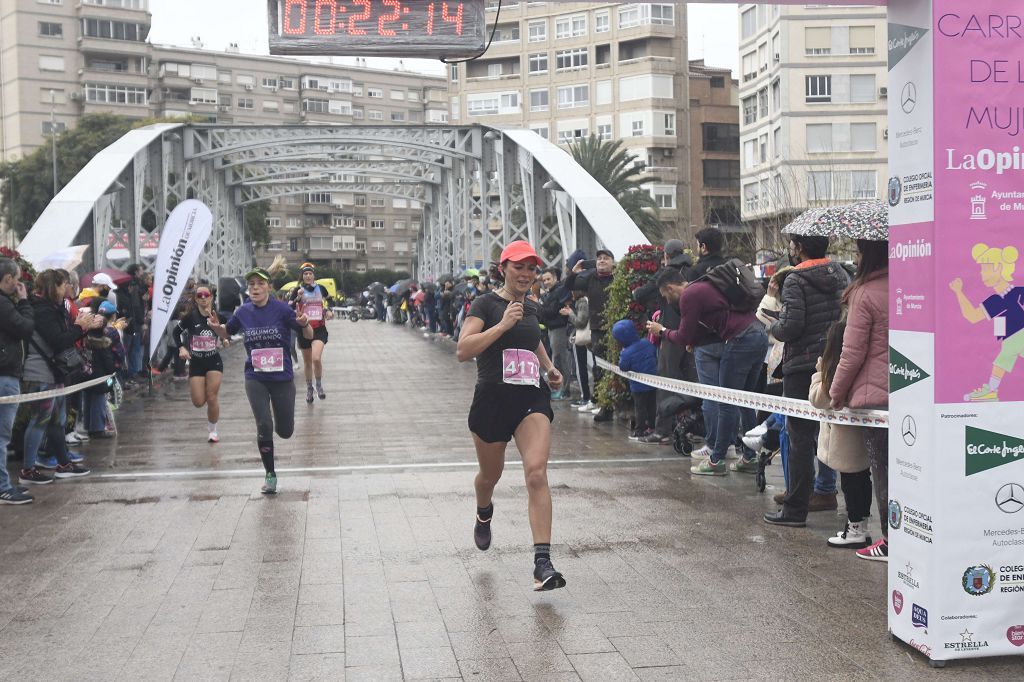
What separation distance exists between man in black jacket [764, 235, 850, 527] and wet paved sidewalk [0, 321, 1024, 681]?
22 centimetres

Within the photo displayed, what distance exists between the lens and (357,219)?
12069 cm

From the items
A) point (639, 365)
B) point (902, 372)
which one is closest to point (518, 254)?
point (902, 372)

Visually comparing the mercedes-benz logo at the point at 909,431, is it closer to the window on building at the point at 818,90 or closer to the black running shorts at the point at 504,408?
the black running shorts at the point at 504,408

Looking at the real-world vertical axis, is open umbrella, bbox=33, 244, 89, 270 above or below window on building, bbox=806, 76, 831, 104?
below

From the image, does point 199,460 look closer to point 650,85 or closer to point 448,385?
point 448,385

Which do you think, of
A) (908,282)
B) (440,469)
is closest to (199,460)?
(440,469)

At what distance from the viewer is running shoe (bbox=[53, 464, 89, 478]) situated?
Answer: 36.3 feet

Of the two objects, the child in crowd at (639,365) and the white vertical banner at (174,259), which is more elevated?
the white vertical banner at (174,259)

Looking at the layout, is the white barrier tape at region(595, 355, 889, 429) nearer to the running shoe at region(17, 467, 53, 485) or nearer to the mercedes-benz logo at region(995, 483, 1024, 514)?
the mercedes-benz logo at region(995, 483, 1024, 514)

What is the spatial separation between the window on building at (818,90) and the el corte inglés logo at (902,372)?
64607mm

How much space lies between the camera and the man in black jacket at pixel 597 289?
15.1 metres

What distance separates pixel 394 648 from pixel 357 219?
383ft

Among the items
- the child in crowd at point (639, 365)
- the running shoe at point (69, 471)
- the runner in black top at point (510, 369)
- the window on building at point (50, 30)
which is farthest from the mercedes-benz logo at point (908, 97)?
the window on building at point (50, 30)

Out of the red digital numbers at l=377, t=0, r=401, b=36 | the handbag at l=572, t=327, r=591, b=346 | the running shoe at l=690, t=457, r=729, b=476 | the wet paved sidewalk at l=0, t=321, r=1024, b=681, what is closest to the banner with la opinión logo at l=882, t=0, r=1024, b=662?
the wet paved sidewalk at l=0, t=321, r=1024, b=681
